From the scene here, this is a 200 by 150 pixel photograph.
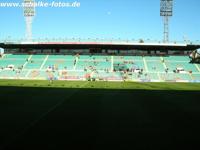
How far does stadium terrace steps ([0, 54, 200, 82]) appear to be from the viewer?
64.1 m

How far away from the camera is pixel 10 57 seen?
255 ft

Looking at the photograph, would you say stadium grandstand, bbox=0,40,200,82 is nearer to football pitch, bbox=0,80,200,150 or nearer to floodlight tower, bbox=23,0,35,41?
floodlight tower, bbox=23,0,35,41

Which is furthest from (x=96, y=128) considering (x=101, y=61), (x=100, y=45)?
(x=100, y=45)

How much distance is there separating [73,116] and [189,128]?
213 inches

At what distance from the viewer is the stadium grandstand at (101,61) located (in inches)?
2547

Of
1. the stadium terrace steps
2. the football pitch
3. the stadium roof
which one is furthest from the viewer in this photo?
the stadium roof

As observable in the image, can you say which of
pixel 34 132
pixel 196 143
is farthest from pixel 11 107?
pixel 196 143

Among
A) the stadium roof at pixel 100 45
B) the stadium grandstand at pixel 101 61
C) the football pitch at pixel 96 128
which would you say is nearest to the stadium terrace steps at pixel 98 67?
the stadium grandstand at pixel 101 61

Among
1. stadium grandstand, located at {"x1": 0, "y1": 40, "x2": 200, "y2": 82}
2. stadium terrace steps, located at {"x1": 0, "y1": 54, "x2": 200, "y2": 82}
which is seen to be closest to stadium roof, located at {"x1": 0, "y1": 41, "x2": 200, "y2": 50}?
stadium grandstand, located at {"x1": 0, "y1": 40, "x2": 200, "y2": 82}

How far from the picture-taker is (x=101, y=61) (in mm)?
74188

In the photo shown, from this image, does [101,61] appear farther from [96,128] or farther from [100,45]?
[96,128]

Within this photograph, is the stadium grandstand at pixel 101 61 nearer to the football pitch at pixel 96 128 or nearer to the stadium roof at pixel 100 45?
the stadium roof at pixel 100 45

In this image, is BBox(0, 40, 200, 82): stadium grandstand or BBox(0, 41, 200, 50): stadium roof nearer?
BBox(0, 40, 200, 82): stadium grandstand

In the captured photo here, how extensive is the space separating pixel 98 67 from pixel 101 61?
481 centimetres
